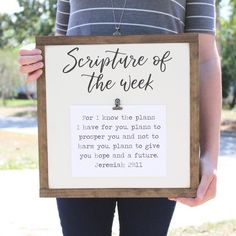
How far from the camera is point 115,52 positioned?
4.89 feet

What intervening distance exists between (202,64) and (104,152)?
42 centimetres

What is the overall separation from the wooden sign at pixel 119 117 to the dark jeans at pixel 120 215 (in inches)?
5.5

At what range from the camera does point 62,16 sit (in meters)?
1.81

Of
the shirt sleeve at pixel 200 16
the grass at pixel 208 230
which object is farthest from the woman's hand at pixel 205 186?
the grass at pixel 208 230

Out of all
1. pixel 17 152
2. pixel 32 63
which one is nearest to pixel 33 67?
pixel 32 63

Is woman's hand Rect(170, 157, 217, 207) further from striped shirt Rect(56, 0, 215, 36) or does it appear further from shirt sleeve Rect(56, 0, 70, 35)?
shirt sleeve Rect(56, 0, 70, 35)

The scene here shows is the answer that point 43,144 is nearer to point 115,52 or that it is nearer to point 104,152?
point 104,152

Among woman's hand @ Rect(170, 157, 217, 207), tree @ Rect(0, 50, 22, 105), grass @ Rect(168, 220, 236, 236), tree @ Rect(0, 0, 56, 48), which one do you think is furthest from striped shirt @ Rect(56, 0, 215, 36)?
tree @ Rect(0, 50, 22, 105)

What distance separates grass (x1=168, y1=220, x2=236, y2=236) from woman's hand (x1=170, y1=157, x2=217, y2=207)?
3236 millimetres

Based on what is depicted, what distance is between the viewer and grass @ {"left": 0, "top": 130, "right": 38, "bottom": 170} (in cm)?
928

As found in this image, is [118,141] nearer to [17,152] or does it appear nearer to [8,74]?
[17,152]

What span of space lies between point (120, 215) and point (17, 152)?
10.6 m

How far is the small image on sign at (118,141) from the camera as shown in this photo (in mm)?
1506

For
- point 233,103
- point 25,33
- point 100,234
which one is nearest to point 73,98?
point 100,234
